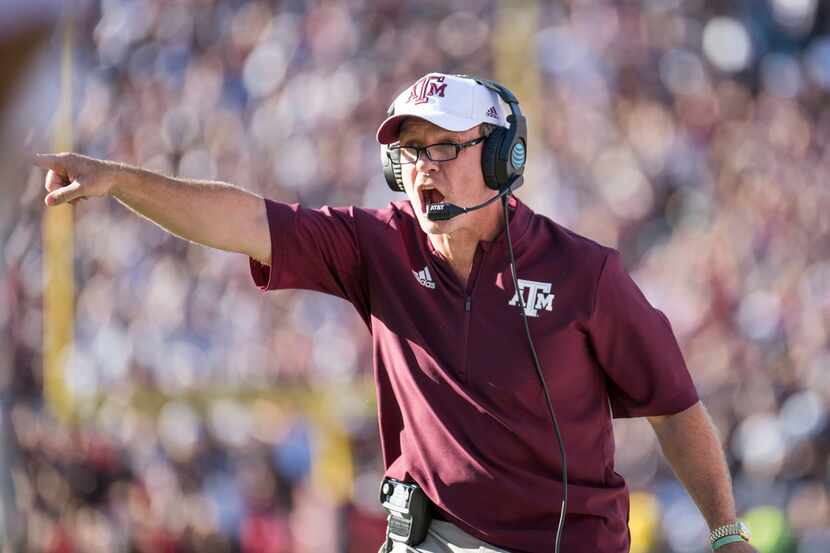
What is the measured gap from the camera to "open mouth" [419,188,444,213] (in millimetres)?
3389

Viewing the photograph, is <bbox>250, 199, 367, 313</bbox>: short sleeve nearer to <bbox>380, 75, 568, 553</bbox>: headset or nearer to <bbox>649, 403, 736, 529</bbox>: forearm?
<bbox>380, 75, 568, 553</bbox>: headset

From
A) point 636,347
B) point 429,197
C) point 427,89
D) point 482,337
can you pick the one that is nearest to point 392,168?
point 429,197

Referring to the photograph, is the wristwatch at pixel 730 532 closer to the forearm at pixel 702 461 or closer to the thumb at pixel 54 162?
the forearm at pixel 702 461

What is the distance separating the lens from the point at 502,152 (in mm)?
3389

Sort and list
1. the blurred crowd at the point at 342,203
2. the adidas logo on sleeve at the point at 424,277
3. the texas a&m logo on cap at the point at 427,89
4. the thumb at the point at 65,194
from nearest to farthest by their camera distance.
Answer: the thumb at the point at 65,194, the texas a&m logo on cap at the point at 427,89, the adidas logo on sleeve at the point at 424,277, the blurred crowd at the point at 342,203

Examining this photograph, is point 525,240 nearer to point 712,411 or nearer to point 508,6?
point 712,411

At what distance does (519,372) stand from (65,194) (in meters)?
1.19

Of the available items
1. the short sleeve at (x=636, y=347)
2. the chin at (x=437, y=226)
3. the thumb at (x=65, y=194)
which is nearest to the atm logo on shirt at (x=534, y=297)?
the short sleeve at (x=636, y=347)

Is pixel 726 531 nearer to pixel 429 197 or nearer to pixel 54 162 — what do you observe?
pixel 429 197

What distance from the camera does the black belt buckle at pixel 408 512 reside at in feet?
10.9

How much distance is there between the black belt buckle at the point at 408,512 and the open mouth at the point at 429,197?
2.41 feet

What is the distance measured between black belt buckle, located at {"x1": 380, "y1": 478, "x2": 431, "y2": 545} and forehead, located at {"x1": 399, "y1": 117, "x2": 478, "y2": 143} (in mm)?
909

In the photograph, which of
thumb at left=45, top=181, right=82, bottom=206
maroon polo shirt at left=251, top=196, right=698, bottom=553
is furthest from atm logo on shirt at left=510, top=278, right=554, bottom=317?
thumb at left=45, top=181, right=82, bottom=206

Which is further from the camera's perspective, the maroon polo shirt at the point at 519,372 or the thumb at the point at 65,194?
the maroon polo shirt at the point at 519,372
